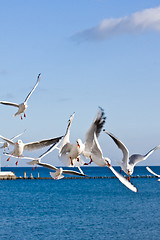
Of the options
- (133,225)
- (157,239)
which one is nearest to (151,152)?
(157,239)

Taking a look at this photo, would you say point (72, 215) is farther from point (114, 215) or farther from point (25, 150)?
point (25, 150)

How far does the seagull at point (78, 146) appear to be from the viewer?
42.8 ft

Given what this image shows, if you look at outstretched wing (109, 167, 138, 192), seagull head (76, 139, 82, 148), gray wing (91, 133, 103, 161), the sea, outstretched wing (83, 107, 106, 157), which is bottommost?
the sea

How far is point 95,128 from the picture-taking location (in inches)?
511

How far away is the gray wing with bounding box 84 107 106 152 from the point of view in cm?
1295

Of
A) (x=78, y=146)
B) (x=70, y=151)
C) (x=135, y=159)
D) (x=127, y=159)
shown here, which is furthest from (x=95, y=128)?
(x=135, y=159)

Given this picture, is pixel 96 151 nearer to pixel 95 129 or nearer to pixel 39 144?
pixel 95 129

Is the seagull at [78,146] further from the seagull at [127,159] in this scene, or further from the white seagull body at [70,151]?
the seagull at [127,159]

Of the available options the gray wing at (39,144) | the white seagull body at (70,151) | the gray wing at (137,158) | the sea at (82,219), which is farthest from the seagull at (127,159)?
the sea at (82,219)

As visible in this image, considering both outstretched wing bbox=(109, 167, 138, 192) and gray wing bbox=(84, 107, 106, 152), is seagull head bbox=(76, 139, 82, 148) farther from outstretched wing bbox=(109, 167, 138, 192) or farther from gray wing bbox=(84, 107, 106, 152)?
outstretched wing bbox=(109, 167, 138, 192)

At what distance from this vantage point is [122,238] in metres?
66.3

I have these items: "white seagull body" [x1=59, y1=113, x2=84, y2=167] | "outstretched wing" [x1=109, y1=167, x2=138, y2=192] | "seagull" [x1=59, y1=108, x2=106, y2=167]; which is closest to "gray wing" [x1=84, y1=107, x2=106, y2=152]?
"seagull" [x1=59, y1=108, x2=106, y2=167]

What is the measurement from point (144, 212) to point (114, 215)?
8.74 m

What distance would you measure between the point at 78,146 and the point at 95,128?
1.04m
